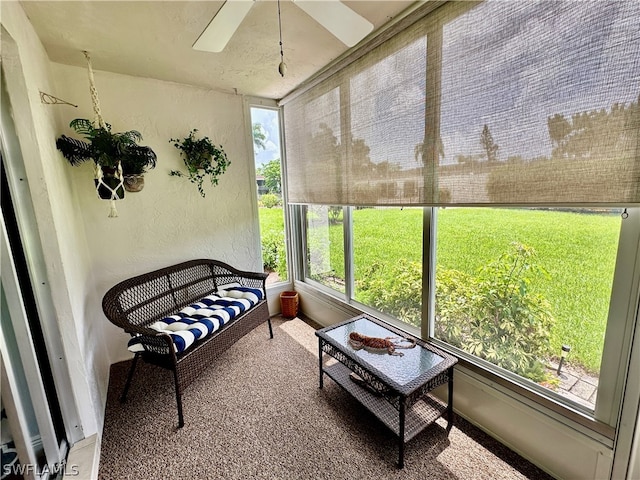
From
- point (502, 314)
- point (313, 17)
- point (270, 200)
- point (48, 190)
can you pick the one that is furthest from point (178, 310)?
point (502, 314)

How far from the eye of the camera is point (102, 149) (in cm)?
174

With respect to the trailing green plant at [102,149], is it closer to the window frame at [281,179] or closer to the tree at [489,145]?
the window frame at [281,179]

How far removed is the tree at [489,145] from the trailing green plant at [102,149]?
2194mm

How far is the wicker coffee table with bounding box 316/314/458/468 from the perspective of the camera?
54.2 inches

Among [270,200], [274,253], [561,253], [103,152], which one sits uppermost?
[103,152]

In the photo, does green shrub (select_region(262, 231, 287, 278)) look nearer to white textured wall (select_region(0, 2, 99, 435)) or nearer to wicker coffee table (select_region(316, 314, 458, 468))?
wicker coffee table (select_region(316, 314, 458, 468))

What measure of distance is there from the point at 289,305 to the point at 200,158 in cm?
177

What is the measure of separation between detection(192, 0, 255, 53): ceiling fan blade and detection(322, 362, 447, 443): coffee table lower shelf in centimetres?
205

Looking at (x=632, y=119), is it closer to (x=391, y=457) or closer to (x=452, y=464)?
(x=452, y=464)

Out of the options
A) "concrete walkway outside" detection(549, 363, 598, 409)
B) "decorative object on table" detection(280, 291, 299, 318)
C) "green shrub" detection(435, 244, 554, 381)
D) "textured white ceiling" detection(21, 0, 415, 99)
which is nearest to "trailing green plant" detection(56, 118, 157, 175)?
"textured white ceiling" detection(21, 0, 415, 99)

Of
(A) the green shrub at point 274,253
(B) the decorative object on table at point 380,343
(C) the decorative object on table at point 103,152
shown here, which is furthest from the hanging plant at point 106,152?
(B) the decorative object on table at point 380,343

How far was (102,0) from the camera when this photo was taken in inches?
53.2

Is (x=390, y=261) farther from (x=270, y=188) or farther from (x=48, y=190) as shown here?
(x=48, y=190)

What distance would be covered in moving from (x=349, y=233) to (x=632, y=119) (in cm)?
178
